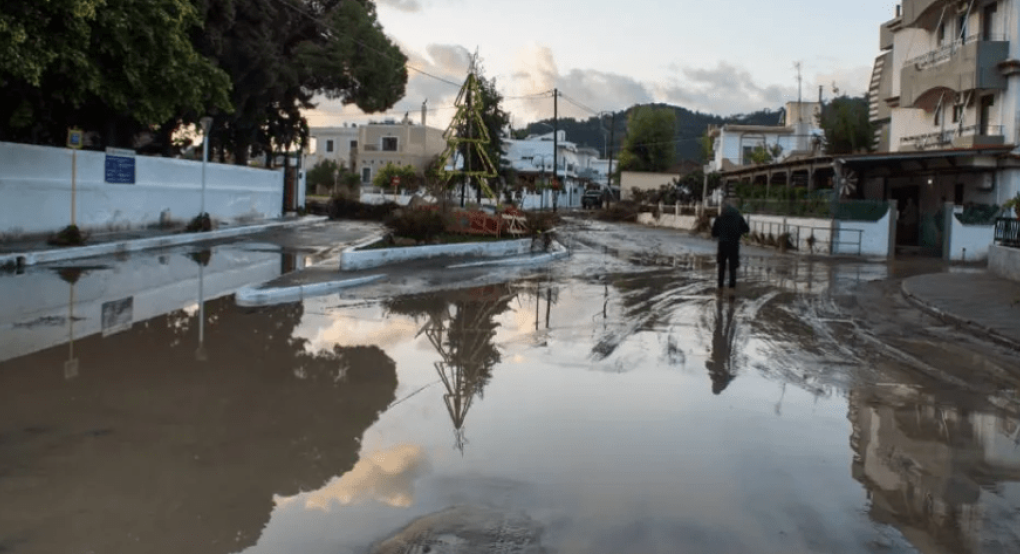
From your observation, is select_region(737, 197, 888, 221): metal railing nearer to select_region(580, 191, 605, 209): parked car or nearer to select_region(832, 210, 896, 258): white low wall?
select_region(832, 210, 896, 258): white low wall

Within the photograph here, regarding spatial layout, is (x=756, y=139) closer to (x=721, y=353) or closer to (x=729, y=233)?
(x=729, y=233)

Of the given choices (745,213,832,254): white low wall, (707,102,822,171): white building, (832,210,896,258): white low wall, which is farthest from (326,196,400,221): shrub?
(707,102,822,171): white building

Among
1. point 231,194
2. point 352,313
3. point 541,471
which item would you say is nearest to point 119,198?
point 231,194

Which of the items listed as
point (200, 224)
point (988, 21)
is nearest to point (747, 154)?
point (988, 21)

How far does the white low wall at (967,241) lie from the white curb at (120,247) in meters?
25.0

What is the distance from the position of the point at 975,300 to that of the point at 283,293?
42.5ft

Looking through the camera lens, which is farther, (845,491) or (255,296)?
(255,296)

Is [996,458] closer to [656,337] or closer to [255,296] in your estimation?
[656,337]

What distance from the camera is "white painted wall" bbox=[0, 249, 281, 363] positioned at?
37.3ft

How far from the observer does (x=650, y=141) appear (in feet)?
339

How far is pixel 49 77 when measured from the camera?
2205 cm

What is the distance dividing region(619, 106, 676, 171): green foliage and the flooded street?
90.5 metres

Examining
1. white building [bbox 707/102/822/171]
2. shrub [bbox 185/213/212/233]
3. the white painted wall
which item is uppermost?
white building [bbox 707/102/822/171]

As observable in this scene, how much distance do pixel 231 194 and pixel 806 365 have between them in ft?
105
